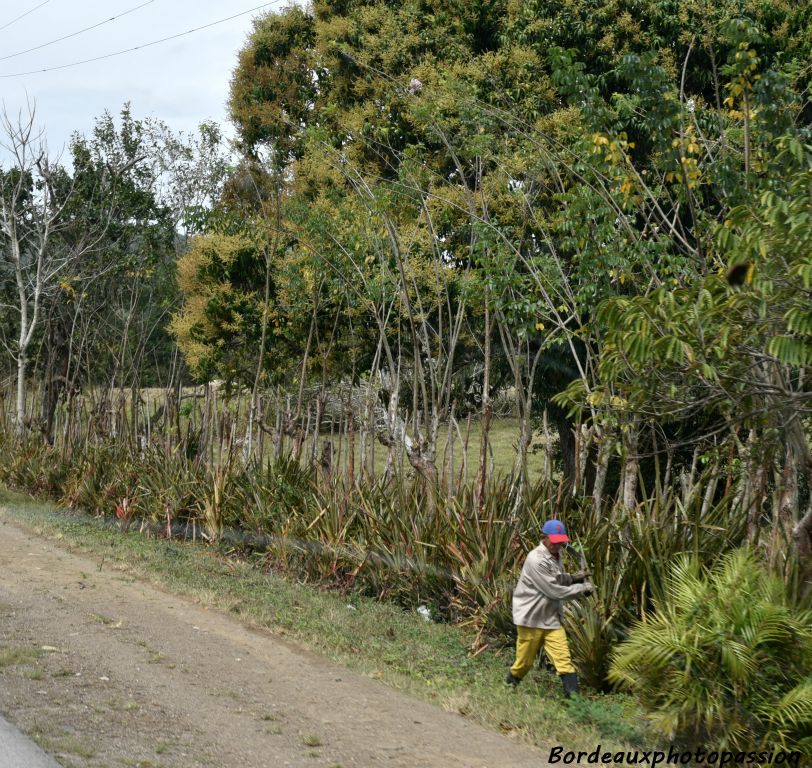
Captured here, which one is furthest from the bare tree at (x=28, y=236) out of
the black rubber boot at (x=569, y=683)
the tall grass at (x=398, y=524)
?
the black rubber boot at (x=569, y=683)

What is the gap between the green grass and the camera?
23.3 ft

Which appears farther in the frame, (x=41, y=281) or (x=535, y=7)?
(x=41, y=281)

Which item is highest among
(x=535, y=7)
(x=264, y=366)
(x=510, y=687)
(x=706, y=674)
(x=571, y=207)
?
(x=535, y=7)

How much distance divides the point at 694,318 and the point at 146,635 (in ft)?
18.5

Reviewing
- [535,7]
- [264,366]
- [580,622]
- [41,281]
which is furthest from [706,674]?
[41,281]

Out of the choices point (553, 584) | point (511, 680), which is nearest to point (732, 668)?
point (553, 584)

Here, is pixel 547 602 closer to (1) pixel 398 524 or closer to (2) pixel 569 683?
(2) pixel 569 683

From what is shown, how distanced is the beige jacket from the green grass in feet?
1.95

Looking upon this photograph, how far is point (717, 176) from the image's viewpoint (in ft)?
28.7

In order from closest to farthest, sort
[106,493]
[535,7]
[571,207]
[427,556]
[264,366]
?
[571,207] → [427,556] → [535,7] → [106,493] → [264,366]

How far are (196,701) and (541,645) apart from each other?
2.83m

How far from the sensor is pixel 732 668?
6414 mm

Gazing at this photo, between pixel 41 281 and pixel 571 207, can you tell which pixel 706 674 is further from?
pixel 41 281

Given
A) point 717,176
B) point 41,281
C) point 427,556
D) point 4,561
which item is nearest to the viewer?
point 717,176
